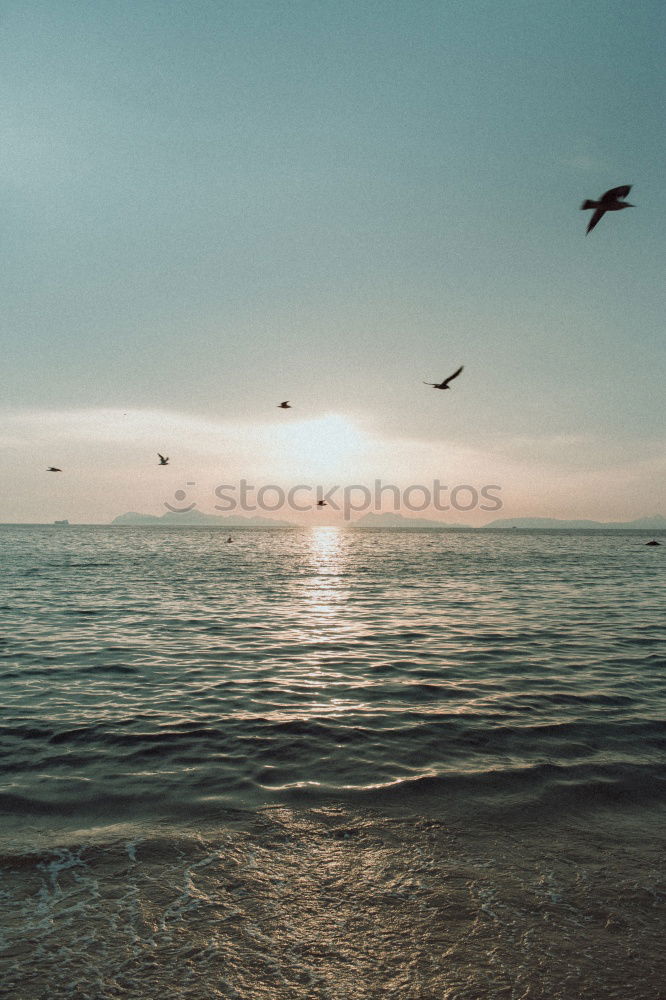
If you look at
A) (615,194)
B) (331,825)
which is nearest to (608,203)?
(615,194)

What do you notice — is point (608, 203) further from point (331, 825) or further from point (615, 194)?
point (331, 825)

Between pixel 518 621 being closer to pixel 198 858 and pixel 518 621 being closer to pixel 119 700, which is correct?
pixel 119 700

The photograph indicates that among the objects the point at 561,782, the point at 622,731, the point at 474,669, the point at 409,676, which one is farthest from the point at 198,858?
the point at 474,669

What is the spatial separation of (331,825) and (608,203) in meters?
11.8

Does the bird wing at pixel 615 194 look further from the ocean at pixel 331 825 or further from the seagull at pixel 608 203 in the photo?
the ocean at pixel 331 825

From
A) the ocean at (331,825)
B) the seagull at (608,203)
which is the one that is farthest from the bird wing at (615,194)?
the ocean at (331,825)

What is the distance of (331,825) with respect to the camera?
22.3 ft

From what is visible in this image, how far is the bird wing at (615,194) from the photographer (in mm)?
11203

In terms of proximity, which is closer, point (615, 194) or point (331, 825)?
point (331, 825)

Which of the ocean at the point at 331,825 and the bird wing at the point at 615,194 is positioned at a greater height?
the bird wing at the point at 615,194

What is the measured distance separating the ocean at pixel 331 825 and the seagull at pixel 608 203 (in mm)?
9612

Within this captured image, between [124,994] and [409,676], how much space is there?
35.5ft

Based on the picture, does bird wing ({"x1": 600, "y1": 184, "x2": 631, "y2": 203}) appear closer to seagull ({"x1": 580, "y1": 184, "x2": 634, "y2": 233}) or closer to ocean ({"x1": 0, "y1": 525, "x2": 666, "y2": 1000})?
seagull ({"x1": 580, "y1": 184, "x2": 634, "y2": 233})

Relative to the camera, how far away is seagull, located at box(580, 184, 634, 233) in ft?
36.9
